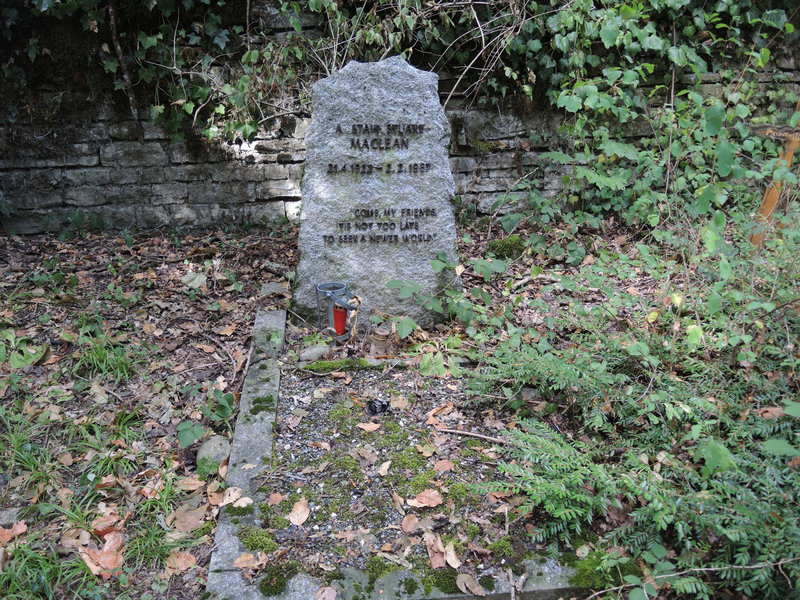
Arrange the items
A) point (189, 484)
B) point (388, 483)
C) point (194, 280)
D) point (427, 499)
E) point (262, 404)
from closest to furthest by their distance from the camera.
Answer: point (427, 499)
point (388, 483)
point (189, 484)
point (262, 404)
point (194, 280)

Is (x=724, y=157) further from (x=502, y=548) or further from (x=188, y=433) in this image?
(x=188, y=433)

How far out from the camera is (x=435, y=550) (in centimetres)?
196

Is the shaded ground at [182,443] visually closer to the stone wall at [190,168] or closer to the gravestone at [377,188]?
the gravestone at [377,188]

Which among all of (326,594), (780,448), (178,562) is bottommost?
(178,562)

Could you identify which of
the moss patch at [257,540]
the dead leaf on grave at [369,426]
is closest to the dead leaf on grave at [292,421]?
the dead leaf on grave at [369,426]

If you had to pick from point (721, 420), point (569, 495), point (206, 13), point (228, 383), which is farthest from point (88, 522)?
point (206, 13)

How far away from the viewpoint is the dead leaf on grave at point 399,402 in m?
2.80

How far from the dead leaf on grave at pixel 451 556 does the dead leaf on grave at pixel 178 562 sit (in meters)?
0.93

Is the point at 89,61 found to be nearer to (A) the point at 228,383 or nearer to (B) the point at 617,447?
(A) the point at 228,383

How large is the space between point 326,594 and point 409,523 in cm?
40

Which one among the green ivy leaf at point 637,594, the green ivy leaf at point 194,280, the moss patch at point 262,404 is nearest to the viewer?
the green ivy leaf at point 637,594

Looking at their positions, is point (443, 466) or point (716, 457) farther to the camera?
point (443, 466)

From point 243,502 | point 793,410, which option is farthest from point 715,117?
point 243,502

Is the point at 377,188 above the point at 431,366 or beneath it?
above
